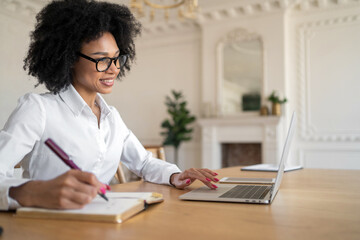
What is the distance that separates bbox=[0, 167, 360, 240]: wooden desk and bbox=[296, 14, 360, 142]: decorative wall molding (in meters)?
4.27

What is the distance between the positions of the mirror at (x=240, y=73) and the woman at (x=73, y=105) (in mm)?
4114

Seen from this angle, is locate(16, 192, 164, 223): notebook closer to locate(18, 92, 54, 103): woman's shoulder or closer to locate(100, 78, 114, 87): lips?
locate(18, 92, 54, 103): woman's shoulder

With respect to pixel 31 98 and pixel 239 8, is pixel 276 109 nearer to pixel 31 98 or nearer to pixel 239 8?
pixel 239 8

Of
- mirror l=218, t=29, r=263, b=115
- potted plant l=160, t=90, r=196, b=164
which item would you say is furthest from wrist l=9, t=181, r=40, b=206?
mirror l=218, t=29, r=263, b=115

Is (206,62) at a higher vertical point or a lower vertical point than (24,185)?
higher

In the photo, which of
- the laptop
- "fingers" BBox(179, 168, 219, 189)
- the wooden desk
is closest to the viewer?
the wooden desk

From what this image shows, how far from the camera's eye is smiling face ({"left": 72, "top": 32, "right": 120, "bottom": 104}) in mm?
1109

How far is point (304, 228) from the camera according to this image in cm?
62

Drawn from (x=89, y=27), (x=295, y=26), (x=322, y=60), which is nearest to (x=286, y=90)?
(x=322, y=60)

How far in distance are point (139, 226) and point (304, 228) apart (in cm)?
31

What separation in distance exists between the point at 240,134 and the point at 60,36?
Result: 435 cm

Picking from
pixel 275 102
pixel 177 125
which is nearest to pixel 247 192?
pixel 275 102

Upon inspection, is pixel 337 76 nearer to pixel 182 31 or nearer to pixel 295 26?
pixel 295 26

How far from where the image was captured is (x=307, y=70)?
5016 millimetres
